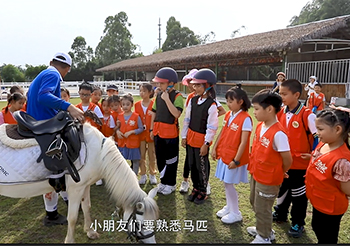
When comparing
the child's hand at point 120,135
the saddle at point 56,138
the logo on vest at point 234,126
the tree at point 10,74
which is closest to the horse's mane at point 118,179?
the saddle at point 56,138

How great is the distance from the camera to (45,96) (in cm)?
217

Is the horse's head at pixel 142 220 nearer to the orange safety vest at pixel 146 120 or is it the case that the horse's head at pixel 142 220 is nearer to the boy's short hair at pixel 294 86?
the boy's short hair at pixel 294 86

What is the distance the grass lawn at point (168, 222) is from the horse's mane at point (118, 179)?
0.96ft

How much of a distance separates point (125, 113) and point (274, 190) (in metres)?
2.38

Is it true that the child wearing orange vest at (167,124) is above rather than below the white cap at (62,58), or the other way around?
below

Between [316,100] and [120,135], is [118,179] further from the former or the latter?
[316,100]

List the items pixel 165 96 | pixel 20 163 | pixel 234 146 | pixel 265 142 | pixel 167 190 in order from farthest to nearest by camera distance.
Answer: pixel 167 190, pixel 165 96, pixel 234 146, pixel 265 142, pixel 20 163

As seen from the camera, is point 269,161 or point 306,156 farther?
point 306,156

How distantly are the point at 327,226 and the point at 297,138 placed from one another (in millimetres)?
847

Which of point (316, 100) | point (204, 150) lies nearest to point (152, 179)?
point (204, 150)

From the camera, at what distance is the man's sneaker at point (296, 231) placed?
257 centimetres

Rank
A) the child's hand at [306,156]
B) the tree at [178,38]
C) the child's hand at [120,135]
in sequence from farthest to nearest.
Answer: the tree at [178,38] < the child's hand at [120,135] < the child's hand at [306,156]

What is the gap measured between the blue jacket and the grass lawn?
102cm

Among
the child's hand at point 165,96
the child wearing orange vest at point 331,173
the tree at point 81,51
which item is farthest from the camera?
the tree at point 81,51
